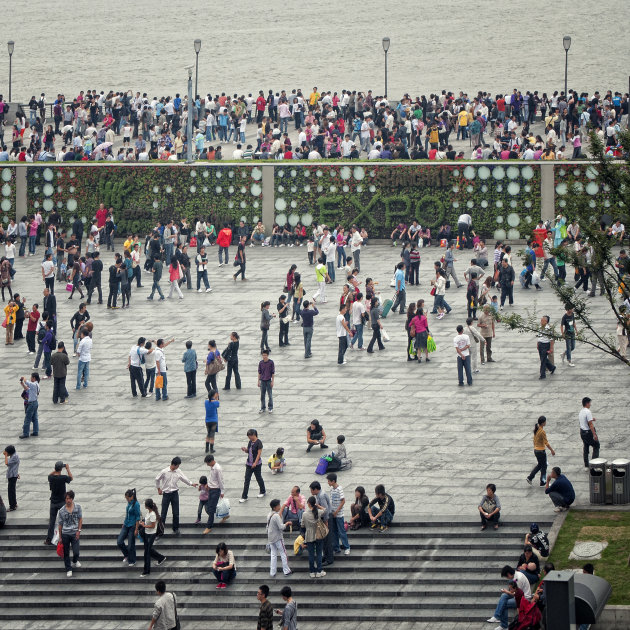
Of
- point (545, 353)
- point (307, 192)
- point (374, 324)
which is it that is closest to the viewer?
point (545, 353)

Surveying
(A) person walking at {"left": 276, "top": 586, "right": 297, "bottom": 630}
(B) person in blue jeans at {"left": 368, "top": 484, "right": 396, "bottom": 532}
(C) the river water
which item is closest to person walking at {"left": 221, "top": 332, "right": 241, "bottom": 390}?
(B) person in blue jeans at {"left": 368, "top": 484, "right": 396, "bottom": 532}

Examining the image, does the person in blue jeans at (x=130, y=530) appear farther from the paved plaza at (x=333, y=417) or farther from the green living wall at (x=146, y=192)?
the green living wall at (x=146, y=192)

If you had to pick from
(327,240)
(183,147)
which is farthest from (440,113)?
(327,240)

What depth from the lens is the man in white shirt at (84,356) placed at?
29859mm

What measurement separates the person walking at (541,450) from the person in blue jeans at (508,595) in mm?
4025

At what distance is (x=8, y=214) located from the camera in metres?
45.8

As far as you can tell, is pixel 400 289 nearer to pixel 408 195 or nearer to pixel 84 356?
pixel 84 356

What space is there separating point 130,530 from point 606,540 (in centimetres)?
742

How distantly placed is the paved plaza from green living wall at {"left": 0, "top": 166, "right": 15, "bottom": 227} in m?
11.9

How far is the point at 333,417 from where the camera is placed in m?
27.6

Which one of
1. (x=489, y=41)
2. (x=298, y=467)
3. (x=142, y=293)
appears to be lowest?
(x=298, y=467)

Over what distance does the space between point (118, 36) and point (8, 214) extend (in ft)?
97.5

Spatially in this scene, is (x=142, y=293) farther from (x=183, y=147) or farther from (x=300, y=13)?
(x=300, y=13)

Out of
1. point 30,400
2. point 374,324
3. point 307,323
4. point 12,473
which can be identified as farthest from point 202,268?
point 12,473
